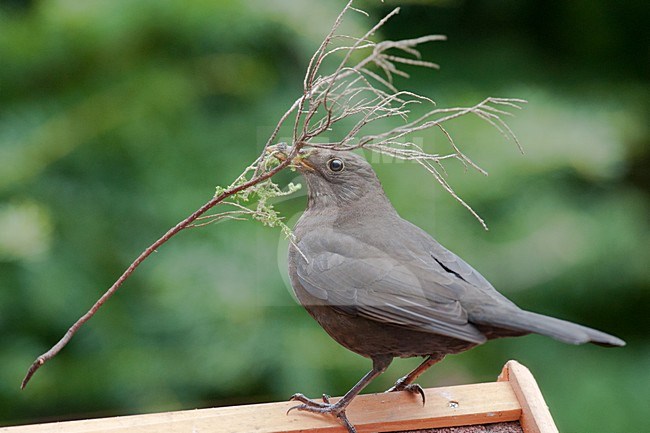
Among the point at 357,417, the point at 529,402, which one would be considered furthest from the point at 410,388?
the point at 529,402

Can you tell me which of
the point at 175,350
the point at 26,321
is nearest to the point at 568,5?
the point at 175,350

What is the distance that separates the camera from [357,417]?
93.6 inches

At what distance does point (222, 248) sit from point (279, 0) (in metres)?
0.83

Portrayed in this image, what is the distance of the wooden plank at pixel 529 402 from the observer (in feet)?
7.58

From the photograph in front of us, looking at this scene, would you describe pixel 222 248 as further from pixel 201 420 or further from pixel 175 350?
pixel 201 420

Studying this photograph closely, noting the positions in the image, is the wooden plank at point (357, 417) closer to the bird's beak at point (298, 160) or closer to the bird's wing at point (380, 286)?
the bird's wing at point (380, 286)

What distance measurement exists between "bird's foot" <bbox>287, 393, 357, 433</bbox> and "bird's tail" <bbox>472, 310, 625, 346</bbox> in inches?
17.6

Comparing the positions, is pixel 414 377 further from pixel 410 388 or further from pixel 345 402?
pixel 345 402

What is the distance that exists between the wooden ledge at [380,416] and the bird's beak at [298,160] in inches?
23.3

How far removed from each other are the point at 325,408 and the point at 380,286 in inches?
14.4

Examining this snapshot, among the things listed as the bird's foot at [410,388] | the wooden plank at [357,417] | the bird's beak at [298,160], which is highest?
the bird's beak at [298,160]

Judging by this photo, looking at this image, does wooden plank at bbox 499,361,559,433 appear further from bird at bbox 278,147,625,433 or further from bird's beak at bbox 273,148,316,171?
bird's beak at bbox 273,148,316,171

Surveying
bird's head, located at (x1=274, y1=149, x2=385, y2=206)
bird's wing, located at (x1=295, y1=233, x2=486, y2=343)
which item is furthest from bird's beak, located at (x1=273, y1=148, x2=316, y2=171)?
bird's wing, located at (x1=295, y1=233, x2=486, y2=343)

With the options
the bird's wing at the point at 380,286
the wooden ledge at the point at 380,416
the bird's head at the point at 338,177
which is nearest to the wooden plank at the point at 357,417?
the wooden ledge at the point at 380,416
